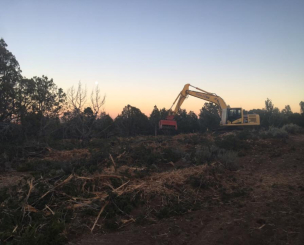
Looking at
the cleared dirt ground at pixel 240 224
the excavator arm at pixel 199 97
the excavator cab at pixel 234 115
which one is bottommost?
the cleared dirt ground at pixel 240 224

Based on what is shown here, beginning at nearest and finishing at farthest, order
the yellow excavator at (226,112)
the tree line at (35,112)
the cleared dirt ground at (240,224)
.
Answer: the cleared dirt ground at (240,224)
the tree line at (35,112)
the yellow excavator at (226,112)

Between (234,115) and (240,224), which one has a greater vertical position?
(234,115)

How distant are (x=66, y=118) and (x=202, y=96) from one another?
1409 cm

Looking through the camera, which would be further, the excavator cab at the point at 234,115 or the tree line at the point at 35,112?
the excavator cab at the point at 234,115

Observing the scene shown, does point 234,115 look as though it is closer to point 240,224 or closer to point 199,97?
point 199,97

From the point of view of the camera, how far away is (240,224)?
4680 millimetres

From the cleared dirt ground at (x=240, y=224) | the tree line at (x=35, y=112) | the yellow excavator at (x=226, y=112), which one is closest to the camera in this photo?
the cleared dirt ground at (x=240, y=224)

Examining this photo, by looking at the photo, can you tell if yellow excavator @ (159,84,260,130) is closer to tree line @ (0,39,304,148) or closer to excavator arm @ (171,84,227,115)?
excavator arm @ (171,84,227,115)

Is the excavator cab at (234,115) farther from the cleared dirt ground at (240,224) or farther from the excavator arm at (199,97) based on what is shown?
the cleared dirt ground at (240,224)

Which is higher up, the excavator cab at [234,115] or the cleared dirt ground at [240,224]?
the excavator cab at [234,115]

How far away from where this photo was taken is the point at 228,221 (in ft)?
15.9

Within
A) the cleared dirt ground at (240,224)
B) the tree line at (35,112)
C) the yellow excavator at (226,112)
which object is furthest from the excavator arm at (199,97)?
the cleared dirt ground at (240,224)

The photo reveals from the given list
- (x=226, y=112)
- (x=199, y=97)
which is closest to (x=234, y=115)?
(x=226, y=112)

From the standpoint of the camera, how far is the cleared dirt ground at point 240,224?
4156 mm
